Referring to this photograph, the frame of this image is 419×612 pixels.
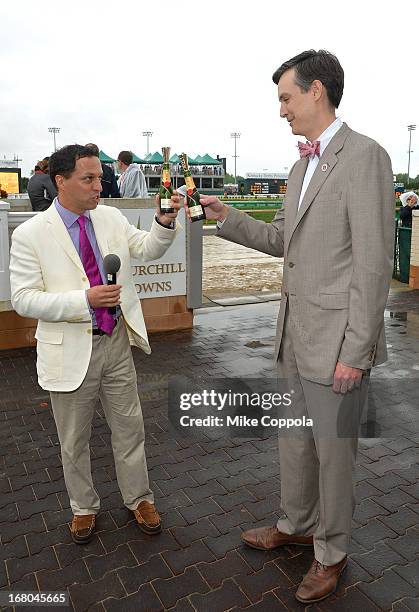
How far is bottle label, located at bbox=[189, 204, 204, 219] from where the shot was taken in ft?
9.53

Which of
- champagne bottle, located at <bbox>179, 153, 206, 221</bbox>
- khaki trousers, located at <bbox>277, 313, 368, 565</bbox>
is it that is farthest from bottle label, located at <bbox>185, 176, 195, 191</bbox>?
khaki trousers, located at <bbox>277, 313, 368, 565</bbox>

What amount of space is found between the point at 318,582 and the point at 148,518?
3.60 ft

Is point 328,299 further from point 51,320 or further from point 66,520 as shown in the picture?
point 66,520

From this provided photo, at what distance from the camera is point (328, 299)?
2.60 m

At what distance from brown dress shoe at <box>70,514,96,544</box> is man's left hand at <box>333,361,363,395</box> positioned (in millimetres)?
1759

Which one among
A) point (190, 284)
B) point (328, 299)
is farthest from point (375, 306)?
point (190, 284)

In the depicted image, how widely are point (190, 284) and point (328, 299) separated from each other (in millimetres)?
5614

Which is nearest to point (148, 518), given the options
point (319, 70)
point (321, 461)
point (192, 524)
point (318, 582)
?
point (192, 524)

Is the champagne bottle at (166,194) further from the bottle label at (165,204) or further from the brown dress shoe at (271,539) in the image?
the brown dress shoe at (271,539)

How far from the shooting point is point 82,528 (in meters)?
3.29

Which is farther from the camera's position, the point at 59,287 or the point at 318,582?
the point at 59,287

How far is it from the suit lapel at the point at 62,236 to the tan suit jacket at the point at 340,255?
3.80 feet

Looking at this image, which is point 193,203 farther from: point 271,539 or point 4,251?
point 4,251

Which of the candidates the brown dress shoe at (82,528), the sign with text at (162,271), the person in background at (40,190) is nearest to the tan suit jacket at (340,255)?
the brown dress shoe at (82,528)
